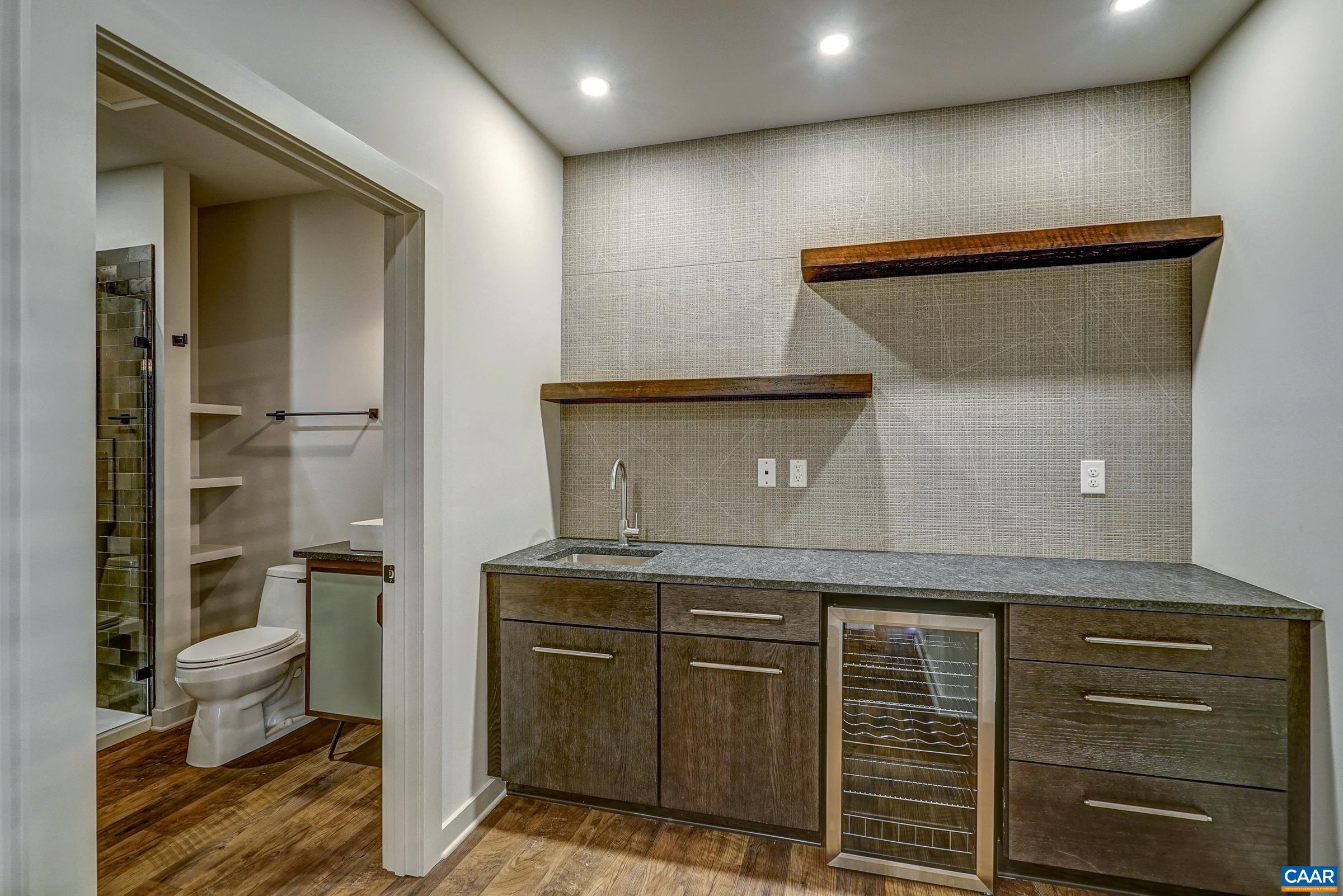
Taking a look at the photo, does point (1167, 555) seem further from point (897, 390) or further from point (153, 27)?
point (153, 27)

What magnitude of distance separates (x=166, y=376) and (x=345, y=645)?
1.53 meters

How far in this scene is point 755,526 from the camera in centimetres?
267

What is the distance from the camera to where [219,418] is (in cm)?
338

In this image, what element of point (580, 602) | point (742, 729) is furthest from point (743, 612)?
point (580, 602)

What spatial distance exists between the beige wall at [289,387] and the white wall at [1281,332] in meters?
3.33

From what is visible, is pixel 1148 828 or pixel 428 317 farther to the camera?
pixel 428 317

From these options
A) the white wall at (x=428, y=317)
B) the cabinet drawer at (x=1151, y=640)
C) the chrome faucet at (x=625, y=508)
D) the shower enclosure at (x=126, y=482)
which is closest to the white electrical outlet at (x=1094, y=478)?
the cabinet drawer at (x=1151, y=640)

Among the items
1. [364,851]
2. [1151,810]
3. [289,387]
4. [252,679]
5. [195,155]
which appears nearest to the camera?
[1151,810]

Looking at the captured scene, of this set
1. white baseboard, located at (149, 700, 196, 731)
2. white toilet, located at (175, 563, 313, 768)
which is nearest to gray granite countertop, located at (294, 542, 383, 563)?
white toilet, located at (175, 563, 313, 768)

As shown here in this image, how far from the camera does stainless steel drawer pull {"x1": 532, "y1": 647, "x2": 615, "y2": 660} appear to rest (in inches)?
84.8

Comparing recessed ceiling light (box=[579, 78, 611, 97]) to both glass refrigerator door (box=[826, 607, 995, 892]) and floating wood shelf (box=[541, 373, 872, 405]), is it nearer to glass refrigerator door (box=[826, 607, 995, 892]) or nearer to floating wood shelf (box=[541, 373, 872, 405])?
floating wood shelf (box=[541, 373, 872, 405])

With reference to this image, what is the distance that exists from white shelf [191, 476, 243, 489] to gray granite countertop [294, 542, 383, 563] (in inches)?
35.0

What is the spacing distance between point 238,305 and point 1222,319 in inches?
163

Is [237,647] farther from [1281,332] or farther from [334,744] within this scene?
[1281,332]
